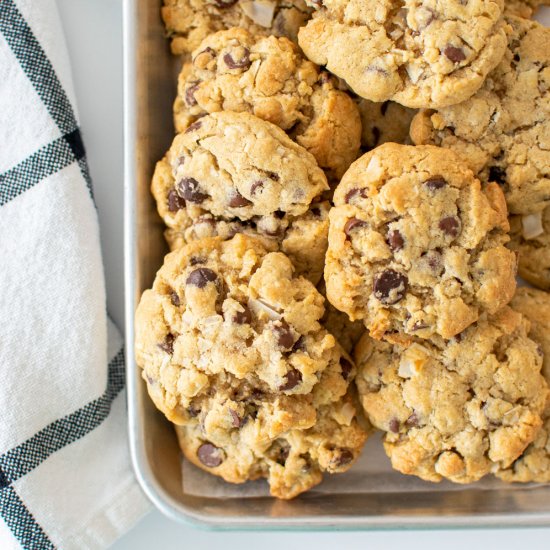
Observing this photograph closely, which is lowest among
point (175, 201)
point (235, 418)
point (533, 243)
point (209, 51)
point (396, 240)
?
point (533, 243)

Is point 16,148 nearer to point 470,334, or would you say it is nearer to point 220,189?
point 220,189

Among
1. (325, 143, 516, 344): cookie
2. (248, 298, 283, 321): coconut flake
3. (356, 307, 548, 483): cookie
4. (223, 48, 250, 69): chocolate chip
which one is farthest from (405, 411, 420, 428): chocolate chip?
(223, 48, 250, 69): chocolate chip

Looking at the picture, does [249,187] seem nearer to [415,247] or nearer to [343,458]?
[415,247]

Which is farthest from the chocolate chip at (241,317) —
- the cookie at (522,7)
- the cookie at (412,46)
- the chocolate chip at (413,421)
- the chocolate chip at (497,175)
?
the cookie at (522,7)

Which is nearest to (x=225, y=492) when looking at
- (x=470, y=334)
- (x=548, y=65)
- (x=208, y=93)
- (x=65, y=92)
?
(x=470, y=334)

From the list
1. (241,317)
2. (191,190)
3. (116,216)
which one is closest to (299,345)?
(241,317)
